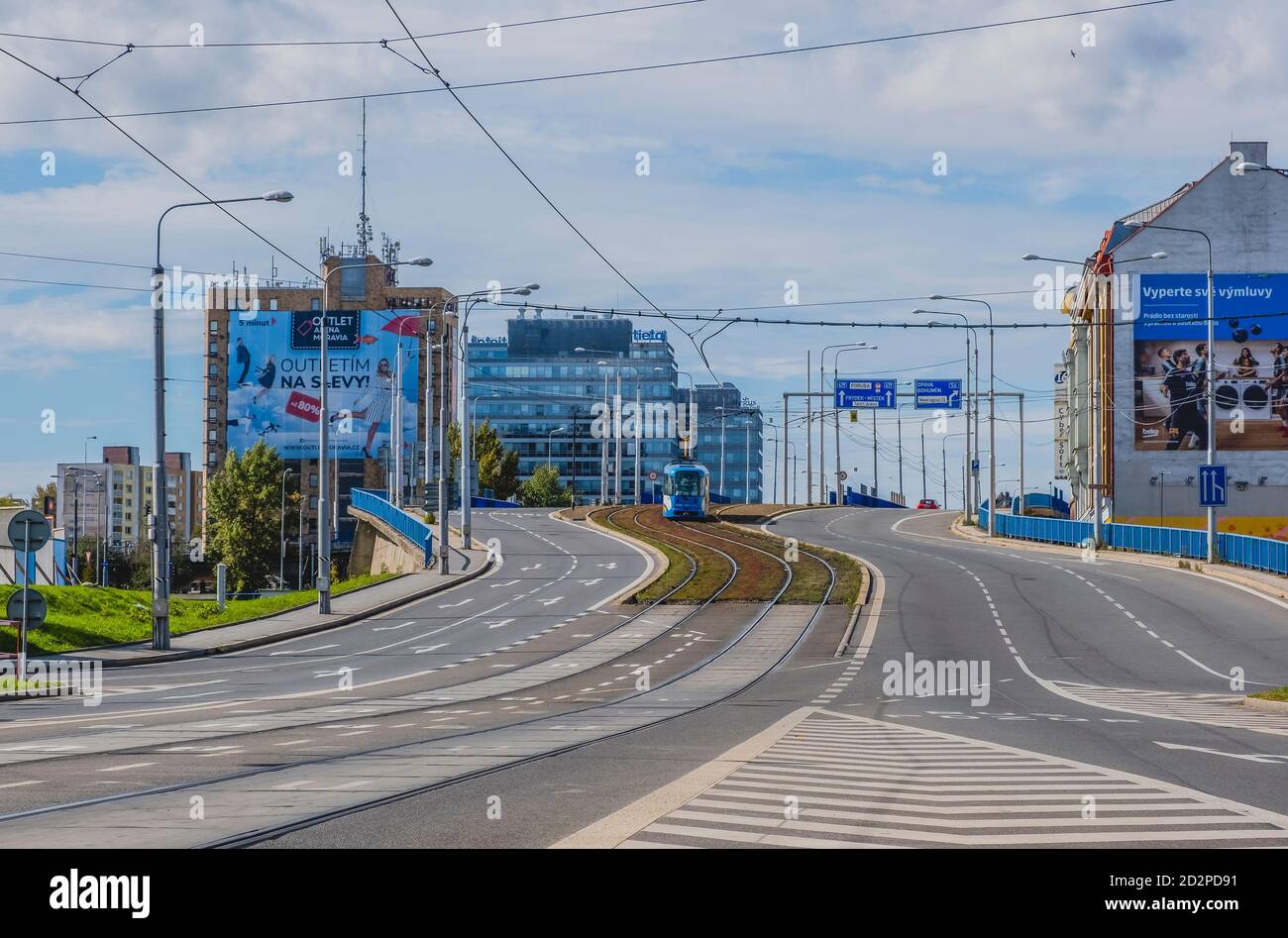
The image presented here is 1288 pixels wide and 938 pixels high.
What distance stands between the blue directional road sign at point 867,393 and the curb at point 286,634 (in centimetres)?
4142

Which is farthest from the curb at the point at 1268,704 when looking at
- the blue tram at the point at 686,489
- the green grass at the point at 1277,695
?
the blue tram at the point at 686,489

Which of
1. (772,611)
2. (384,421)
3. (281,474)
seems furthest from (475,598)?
(384,421)

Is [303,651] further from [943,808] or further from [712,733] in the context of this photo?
[943,808]

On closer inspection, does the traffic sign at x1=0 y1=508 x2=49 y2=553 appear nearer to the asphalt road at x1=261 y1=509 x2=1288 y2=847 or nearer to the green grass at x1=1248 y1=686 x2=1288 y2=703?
the asphalt road at x1=261 y1=509 x2=1288 y2=847

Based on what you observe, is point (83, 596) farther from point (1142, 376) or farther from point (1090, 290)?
point (1090, 290)

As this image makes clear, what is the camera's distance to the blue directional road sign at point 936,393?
9238 centimetres

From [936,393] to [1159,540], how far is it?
36.4 meters

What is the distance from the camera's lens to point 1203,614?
38906mm

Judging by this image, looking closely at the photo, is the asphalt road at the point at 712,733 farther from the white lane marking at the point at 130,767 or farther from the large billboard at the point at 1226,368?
the large billboard at the point at 1226,368

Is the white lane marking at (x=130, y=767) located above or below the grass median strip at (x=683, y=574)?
above

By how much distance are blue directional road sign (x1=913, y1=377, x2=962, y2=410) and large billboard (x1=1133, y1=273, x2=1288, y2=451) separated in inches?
665

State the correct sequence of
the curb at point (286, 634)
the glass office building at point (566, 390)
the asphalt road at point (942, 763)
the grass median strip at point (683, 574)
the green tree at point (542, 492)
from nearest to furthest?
the asphalt road at point (942, 763) < the curb at point (286, 634) < the grass median strip at point (683, 574) < the green tree at point (542, 492) < the glass office building at point (566, 390)

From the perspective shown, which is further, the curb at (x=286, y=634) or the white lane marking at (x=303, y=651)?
the white lane marking at (x=303, y=651)
